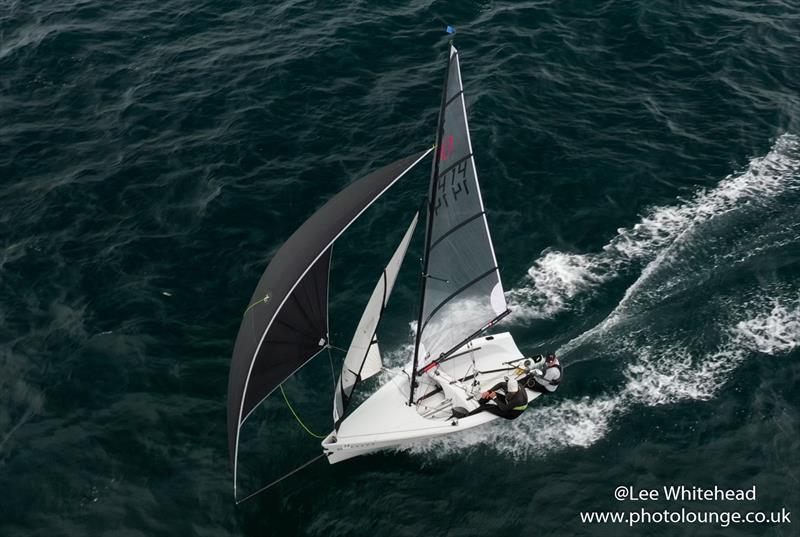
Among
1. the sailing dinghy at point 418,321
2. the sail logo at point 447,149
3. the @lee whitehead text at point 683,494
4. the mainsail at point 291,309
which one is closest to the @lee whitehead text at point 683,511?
the @lee whitehead text at point 683,494

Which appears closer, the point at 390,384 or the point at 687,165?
the point at 390,384

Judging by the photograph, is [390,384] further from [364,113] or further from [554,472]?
[364,113]

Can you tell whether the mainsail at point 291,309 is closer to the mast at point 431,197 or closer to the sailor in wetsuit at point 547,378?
the mast at point 431,197

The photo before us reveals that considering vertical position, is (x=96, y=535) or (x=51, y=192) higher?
(x=51, y=192)

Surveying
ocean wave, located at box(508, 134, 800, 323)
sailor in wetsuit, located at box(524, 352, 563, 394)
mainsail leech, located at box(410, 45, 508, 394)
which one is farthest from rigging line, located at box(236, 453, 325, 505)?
ocean wave, located at box(508, 134, 800, 323)

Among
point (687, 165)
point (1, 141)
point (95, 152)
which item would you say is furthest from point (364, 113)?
point (1, 141)

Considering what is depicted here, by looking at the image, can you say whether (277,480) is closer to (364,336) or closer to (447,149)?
(364,336)

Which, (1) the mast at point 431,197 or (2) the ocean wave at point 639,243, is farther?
(2) the ocean wave at point 639,243
